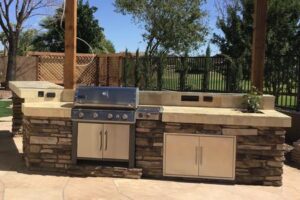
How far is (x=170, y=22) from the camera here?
23.5 meters

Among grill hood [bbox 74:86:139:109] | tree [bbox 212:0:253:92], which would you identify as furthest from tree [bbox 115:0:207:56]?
A: grill hood [bbox 74:86:139:109]

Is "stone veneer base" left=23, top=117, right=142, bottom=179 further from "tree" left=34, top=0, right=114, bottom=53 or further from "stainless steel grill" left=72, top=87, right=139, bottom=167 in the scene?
"tree" left=34, top=0, right=114, bottom=53

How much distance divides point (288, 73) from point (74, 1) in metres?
5.02

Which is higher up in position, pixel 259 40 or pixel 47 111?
pixel 259 40

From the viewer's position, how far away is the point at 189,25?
931 inches

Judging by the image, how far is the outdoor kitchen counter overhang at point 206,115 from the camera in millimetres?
5547

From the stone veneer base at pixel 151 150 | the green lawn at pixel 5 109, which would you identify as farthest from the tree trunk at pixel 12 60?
the stone veneer base at pixel 151 150

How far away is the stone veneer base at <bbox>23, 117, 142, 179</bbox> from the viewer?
5.89 m

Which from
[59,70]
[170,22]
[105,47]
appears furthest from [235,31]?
[105,47]

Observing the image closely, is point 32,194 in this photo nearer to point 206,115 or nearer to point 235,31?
point 206,115

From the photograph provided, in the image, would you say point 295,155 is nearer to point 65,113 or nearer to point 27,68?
point 65,113

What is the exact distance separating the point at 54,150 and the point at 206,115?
6.92 ft

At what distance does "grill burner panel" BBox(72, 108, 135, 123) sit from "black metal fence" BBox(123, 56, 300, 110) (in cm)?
443

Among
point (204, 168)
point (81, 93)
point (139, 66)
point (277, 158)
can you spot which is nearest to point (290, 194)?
point (277, 158)
